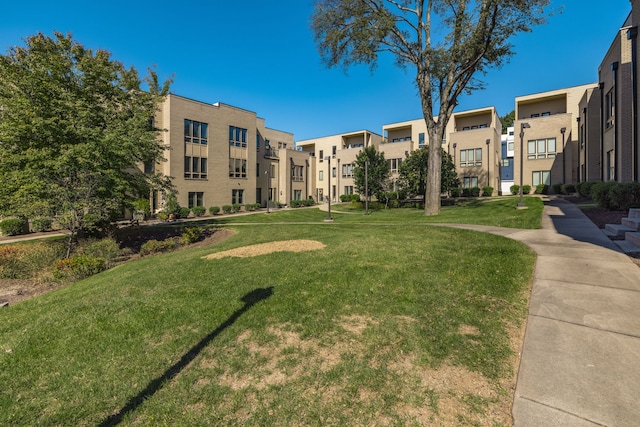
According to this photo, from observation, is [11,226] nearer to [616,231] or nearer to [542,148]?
[616,231]

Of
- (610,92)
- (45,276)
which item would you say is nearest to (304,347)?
(45,276)

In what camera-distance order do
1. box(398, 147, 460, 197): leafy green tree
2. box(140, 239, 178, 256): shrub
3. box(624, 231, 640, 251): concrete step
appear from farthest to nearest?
1. box(398, 147, 460, 197): leafy green tree
2. box(140, 239, 178, 256): shrub
3. box(624, 231, 640, 251): concrete step

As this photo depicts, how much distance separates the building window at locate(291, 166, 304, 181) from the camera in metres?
47.7

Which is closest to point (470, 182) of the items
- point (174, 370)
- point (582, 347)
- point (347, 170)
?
point (347, 170)

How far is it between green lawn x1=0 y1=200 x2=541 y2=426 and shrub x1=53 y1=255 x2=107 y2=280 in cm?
327

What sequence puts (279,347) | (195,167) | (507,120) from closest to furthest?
(279,347) → (195,167) → (507,120)

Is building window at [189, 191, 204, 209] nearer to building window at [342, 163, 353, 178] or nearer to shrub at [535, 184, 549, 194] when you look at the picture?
building window at [342, 163, 353, 178]

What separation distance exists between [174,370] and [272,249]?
20.5ft

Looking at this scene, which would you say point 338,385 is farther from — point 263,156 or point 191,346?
point 263,156

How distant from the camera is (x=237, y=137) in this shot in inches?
1496

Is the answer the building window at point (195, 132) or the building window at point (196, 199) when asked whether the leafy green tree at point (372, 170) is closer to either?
the building window at point (195, 132)

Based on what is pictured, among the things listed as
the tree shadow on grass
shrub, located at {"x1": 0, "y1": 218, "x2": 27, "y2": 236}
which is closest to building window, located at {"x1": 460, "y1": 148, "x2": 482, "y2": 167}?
the tree shadow on grass

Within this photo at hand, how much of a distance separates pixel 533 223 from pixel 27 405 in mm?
15609

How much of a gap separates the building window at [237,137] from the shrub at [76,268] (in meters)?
28.1
